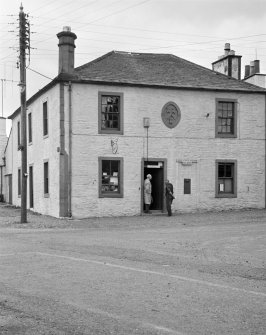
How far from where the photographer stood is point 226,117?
28328mm

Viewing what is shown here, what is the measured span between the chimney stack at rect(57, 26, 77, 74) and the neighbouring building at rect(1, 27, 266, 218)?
47 mm

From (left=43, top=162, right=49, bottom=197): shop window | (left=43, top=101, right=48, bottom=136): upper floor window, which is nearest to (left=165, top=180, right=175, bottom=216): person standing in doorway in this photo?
(left=43, top=162, right=49, bottom=197): shop window

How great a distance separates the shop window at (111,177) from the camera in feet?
85.4

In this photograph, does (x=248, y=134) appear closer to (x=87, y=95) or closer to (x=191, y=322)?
(x=87, y=95)

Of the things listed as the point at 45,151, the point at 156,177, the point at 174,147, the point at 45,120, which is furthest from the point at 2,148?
the point at 174,147

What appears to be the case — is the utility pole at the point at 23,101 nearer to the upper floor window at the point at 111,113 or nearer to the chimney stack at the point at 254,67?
the upper floor window at the point at 111,113

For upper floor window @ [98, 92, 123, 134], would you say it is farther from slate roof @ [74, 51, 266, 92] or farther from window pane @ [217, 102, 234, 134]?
window pane @ [217, 102, 234, 134]

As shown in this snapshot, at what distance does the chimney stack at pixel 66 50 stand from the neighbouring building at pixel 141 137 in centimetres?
5

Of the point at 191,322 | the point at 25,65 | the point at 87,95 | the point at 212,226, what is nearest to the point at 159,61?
the point at 87,95

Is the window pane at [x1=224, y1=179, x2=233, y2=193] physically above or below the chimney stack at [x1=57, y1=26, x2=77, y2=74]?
below

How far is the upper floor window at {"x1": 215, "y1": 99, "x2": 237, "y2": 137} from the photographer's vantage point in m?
28.1

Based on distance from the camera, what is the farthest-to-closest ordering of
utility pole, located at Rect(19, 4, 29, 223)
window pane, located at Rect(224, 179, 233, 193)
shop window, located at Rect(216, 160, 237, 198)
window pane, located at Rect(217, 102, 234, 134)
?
window pane, located at Rect(217, 102, 234, 134) < window pane, located at Rect(224, 179, 233, 193) < shop window, located at Rect(216, 160, 237, 198) < utility pole, located at Rect(19, 4, 29, 223)

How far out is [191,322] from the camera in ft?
21.3

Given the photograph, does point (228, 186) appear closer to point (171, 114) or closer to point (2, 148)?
point (171, 114)
